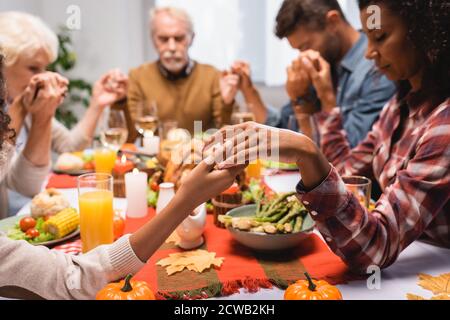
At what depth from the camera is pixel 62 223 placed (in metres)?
1.19

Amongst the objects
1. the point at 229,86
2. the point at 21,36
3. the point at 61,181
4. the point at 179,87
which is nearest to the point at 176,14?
the point at 179,87

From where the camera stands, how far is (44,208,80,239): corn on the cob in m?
1.18

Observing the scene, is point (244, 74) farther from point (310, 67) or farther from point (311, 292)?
point (311, 292)

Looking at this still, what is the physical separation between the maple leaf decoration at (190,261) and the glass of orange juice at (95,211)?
18 centimetres

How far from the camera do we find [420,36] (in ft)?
3.61

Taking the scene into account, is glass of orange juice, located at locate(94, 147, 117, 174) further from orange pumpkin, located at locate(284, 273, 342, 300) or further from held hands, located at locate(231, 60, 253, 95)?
orange pumpkin, located at locate(284, 273, 342, 300)

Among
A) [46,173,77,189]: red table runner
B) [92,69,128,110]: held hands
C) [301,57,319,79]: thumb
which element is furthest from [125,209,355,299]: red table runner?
[92,69,128,110]: held hands

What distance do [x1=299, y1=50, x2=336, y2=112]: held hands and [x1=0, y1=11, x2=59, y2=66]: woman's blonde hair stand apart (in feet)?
3.67

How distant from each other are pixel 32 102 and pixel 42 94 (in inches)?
2.3

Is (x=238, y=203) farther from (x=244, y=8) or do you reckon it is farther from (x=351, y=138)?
(x=244, y=8)

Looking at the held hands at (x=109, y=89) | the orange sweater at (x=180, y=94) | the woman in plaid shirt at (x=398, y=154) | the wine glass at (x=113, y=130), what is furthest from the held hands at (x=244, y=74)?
the woman in plaid shirt at (x=398, y=154)

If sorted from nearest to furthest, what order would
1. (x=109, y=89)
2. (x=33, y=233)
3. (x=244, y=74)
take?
(x=33, y=233) → (x=109, y=89) → (x=244, y=74)
